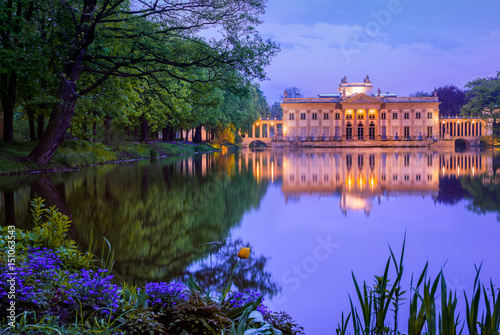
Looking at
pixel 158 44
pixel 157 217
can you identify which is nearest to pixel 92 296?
pixel 157 217

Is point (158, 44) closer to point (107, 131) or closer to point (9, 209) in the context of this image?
point (9, 209)

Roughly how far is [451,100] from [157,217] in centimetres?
9875

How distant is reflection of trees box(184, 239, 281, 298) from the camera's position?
3566mm

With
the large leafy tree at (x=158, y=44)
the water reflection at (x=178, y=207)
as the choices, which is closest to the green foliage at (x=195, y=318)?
the water reflection at (x=178, y=207)

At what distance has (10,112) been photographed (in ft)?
53.9

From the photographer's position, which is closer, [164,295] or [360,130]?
[164,295]

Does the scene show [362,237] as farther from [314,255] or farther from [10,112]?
[10,112]

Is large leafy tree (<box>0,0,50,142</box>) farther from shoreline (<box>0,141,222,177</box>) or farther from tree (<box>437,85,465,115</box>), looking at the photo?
tree (<box>437,85,465,115</box>)

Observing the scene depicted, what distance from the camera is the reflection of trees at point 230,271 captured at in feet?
11.7

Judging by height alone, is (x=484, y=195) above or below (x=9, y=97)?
below

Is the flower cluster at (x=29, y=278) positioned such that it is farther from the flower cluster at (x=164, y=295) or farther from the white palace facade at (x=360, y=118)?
the white palace facade at (x=360, y=118)

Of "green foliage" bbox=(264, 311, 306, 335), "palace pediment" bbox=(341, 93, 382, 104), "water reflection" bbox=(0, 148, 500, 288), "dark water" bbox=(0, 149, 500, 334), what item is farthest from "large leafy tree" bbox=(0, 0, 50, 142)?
"palace pediment" bbox=(341, 93, 382, 104)

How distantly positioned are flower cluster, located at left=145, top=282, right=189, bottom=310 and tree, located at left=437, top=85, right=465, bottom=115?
99.3 meters

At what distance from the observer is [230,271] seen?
401cm
